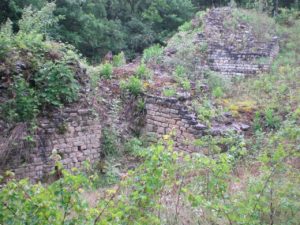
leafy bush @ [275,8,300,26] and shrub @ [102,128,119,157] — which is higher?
leafy bush @ [275,8,300,26]

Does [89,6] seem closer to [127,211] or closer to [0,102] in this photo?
[0,102]

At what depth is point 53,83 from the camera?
24.1 feet

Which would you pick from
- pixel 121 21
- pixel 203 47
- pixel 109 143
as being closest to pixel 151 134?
pixel 109 143

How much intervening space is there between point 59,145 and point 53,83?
114 centimetres

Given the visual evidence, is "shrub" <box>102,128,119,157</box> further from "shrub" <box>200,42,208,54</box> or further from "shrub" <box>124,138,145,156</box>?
"shrub" <box>200,42,208,54</box>

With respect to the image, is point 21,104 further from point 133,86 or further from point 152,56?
point 152,56

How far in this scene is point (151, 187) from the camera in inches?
141

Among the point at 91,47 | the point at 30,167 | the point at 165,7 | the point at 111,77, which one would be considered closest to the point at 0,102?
the point at 30,167

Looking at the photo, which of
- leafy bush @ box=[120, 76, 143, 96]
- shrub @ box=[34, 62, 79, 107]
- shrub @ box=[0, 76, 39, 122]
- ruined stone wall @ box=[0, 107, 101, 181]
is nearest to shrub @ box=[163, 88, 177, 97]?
leafy bush @ box=[120, 76, 143, 96]

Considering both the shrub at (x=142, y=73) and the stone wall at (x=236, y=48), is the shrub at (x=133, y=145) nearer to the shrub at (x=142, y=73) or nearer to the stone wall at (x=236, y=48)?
the shrub at (x=142, y=73)

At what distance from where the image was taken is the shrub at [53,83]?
7305 mm

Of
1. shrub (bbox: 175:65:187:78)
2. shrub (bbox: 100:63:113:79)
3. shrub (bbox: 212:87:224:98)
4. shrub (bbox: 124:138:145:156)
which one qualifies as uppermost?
shrub (bbox: 100:63:113:79)

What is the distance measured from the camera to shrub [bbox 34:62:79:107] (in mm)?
7305

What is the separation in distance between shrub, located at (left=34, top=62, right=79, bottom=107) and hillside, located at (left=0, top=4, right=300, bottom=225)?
0.06 ft
